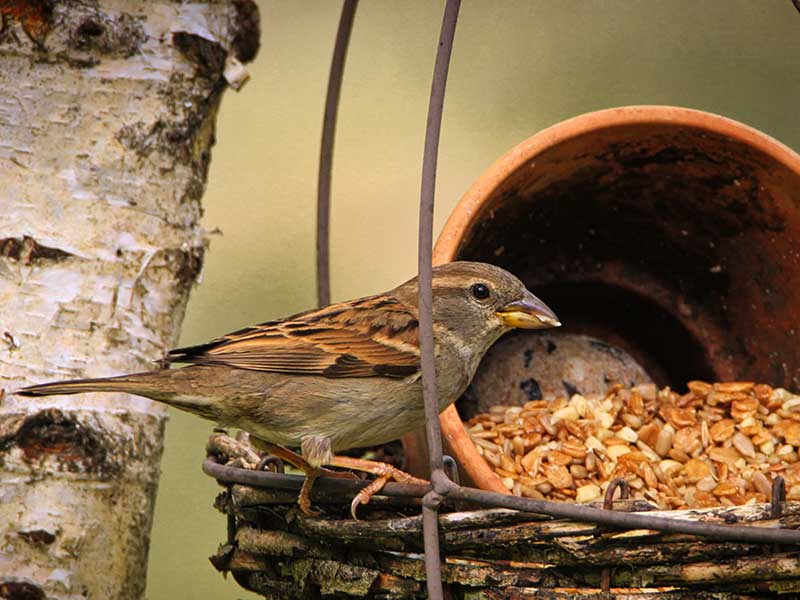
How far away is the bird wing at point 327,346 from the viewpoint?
2246mm

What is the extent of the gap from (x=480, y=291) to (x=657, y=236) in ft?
2.41

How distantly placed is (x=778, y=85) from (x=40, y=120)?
2.81 m

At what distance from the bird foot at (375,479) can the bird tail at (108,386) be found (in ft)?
1.26

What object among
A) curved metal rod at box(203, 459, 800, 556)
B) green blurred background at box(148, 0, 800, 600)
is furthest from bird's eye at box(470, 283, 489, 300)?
green blurred background at box(148, 0, 800, 600)

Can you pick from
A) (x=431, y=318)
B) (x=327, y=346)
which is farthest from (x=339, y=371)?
(x=431, y=318)

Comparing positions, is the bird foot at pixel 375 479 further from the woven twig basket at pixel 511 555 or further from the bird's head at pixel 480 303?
the bird's head at pixel 480 303

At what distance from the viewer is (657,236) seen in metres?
2.93

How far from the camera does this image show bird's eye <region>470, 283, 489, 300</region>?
7.89 feet

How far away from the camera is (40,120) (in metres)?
2.38

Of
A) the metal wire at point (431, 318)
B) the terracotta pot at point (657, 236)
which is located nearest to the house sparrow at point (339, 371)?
the terracotta pot at point (657, 236)

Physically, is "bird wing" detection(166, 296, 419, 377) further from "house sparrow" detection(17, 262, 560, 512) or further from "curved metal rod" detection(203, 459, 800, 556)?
"curved metal rod" detection(203, 459, 800, 556)

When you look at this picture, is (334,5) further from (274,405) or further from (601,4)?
(274,405)

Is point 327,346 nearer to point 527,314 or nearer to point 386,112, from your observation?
point 527,314

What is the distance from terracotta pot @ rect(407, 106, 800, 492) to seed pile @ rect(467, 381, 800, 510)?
21cm
